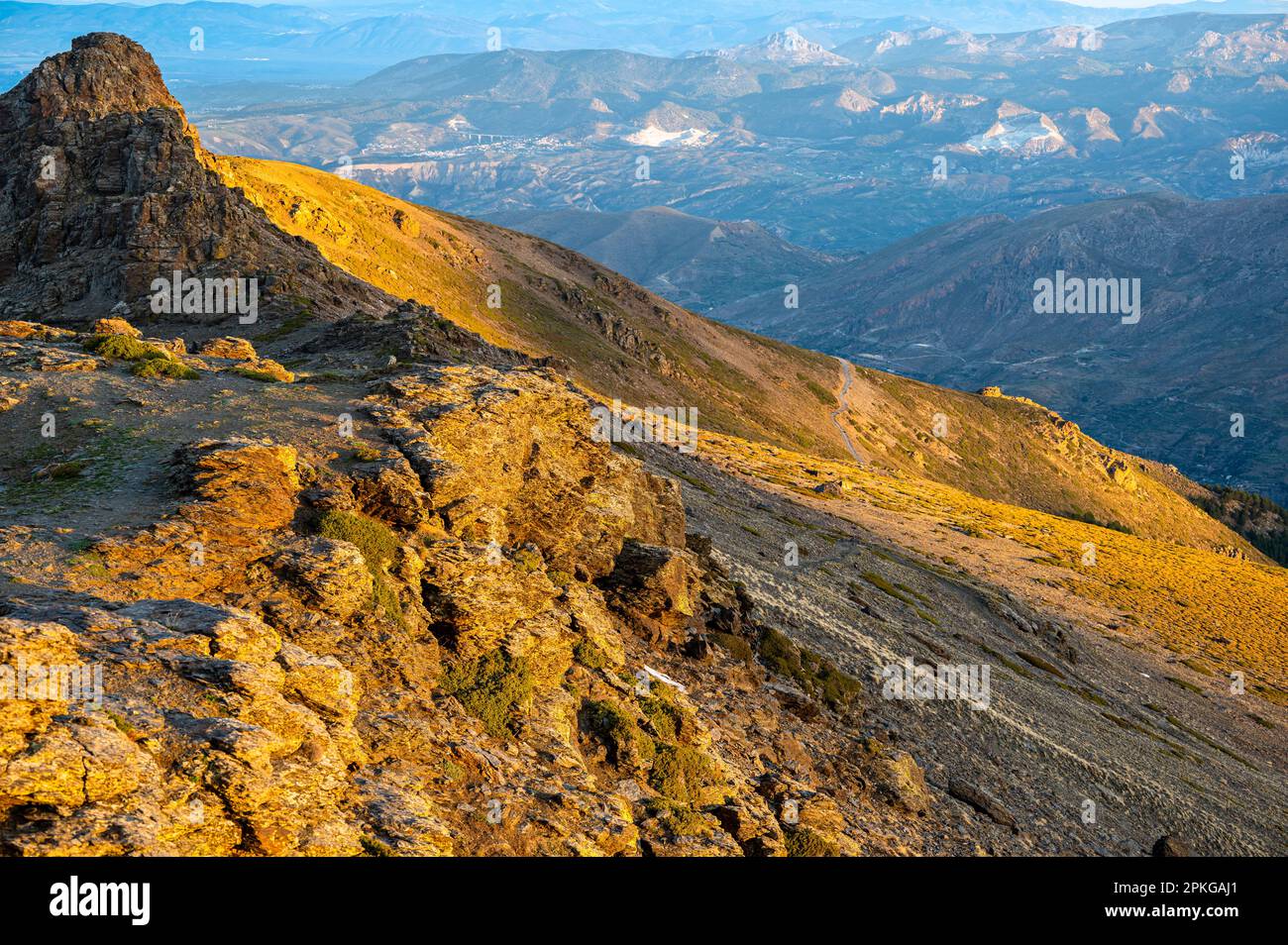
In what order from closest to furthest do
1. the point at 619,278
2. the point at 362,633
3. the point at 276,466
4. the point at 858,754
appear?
1. the point at 362,633
2. the point at 276,466
3. the point at 858,754
4. the point at 619,278

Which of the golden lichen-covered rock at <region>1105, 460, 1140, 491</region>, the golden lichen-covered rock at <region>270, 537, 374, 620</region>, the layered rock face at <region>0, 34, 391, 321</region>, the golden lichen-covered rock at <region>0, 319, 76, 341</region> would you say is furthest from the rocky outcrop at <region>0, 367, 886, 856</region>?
the golden lichen-covered rock at <region>1105, 460, 1140, 491</region>

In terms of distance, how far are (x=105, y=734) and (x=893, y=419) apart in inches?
7161

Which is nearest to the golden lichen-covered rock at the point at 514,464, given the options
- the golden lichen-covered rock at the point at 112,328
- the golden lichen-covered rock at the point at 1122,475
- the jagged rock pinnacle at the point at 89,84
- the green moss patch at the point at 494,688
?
the green moss patch at the point at 494,688

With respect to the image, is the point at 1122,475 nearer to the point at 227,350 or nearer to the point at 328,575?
the point at 227,350

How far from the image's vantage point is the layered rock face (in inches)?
2061

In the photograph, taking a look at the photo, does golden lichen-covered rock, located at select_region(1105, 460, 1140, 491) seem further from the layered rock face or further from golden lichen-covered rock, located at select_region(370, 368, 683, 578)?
golden lichen-covered rock, located at select_region(370, 368, 683, 578)

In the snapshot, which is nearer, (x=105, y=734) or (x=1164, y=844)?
(x=105, y=734)

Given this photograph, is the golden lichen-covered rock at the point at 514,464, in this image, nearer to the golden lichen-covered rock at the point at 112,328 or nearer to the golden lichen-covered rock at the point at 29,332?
the golden lichen-covered rock at the point at 112,328

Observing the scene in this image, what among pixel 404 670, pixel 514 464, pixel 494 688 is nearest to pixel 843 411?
pixel 514 464

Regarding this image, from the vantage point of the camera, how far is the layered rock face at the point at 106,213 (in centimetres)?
5234

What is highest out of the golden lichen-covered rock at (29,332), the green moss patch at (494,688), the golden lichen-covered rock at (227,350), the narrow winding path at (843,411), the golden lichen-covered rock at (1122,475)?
the golden lichen-covered rock at (29,332)

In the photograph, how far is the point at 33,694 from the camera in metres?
12.6
